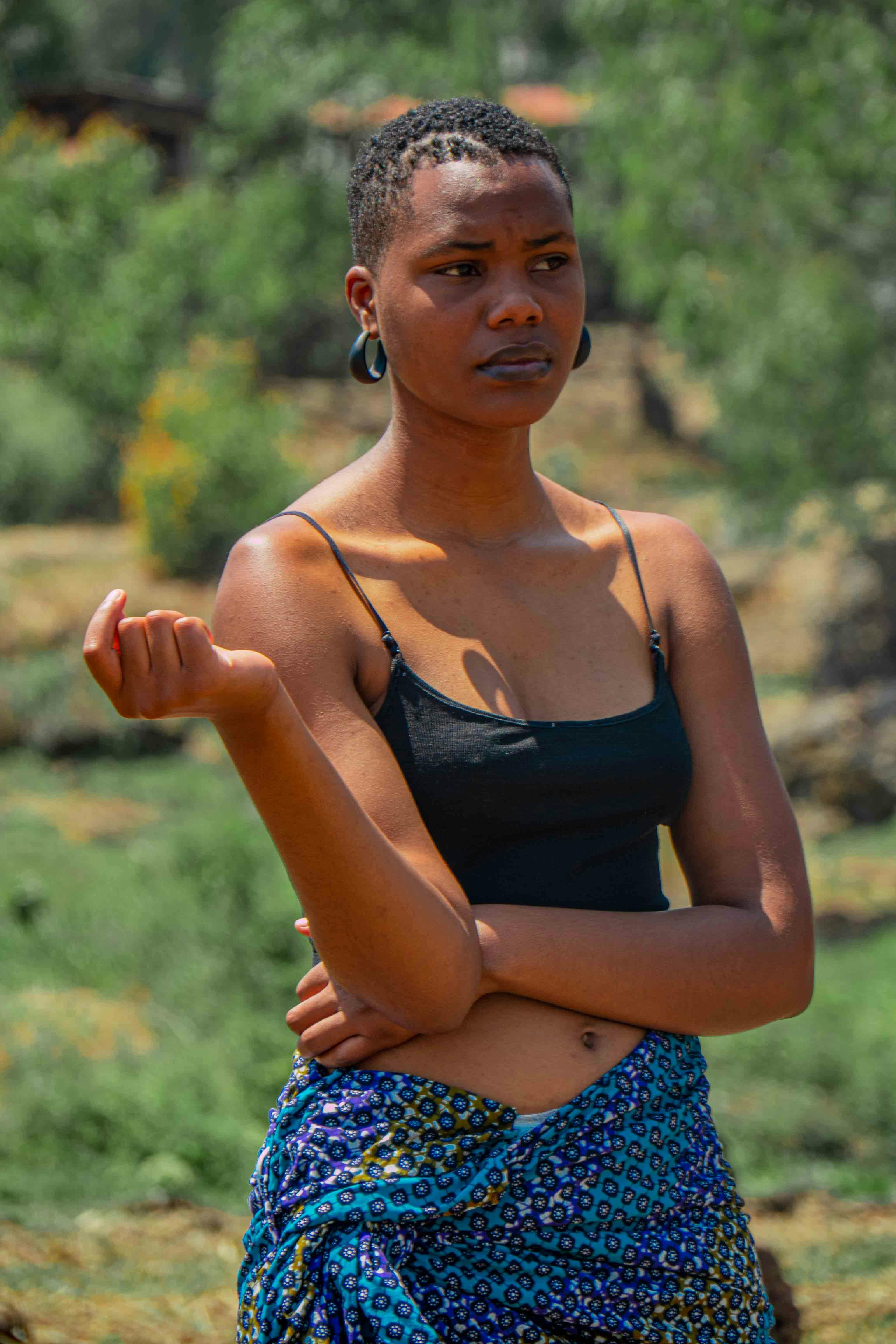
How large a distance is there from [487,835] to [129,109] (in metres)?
26.9

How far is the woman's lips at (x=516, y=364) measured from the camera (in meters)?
1.73

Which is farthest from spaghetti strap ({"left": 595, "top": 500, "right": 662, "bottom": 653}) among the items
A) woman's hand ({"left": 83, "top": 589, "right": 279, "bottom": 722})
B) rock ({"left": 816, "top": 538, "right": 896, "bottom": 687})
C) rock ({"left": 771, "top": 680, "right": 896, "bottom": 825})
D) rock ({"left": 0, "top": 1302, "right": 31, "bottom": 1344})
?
rock ({"left": 816, "top": 538, "right": 896, "bottom": 687})

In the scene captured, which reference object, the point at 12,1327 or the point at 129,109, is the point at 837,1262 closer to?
the point at 12,1327

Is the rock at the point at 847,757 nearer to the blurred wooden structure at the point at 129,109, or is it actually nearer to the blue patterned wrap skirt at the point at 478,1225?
the blue patterned wrap skirt at the point at 478,1225

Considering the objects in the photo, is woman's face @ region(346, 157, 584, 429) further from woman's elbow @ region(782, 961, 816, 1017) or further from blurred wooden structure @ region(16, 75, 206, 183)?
blurred wooden structure @ region(16, 75, 206, 183)

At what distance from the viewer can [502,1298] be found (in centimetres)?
160

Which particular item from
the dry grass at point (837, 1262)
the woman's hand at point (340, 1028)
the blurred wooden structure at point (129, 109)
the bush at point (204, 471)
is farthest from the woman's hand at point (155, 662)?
the blurred wooden structure at point (129, 109)

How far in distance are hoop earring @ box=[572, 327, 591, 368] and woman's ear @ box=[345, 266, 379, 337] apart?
0.25 metres

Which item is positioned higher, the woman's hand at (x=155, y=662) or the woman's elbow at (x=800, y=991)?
the woman's hand at (x=155, y=662)

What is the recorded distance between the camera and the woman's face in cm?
172

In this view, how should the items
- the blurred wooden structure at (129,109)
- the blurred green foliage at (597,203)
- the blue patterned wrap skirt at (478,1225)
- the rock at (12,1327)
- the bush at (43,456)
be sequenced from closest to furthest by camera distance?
1. the blue patterned wrap skirt at (478,1225)
2. the rock at (12,1327)
3. the blurred green foliage at (597,203)
4. the bush at (43,456)
5. the blurred wooden structure at (129,109)

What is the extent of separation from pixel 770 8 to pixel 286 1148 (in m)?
10.7

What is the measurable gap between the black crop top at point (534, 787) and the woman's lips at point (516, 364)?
0.27 m

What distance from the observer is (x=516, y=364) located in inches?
68.2
